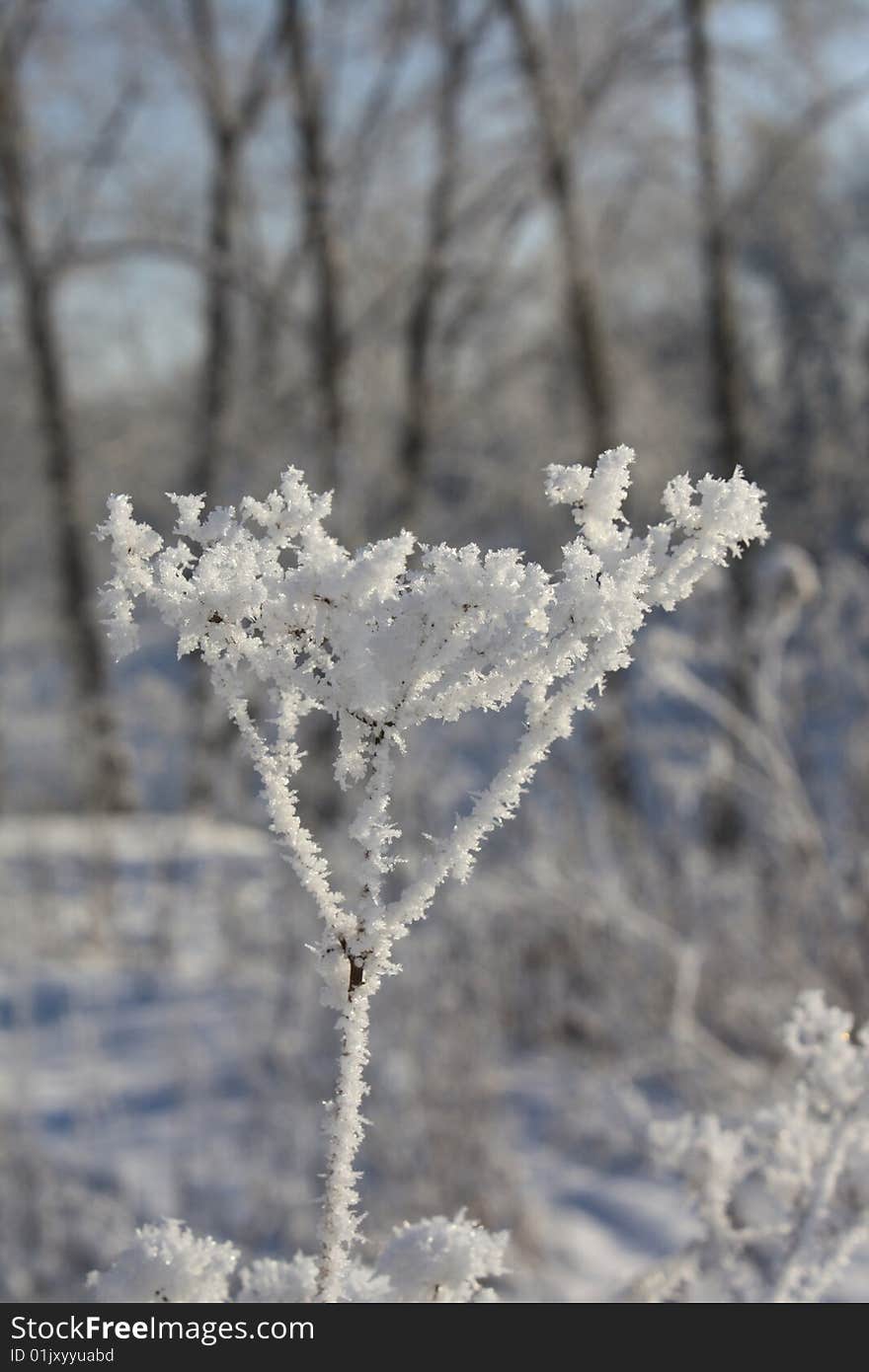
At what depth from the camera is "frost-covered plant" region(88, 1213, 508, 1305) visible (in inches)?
27.3

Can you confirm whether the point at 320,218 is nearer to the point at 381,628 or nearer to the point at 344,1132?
the point at 381,628

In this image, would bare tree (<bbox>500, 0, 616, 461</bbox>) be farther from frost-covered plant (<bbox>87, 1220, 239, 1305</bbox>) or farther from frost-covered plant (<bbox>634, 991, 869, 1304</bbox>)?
frost-covered plant (<bbox>87, 1220, 239, 1305</bbox>)

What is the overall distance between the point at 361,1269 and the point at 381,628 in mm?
426

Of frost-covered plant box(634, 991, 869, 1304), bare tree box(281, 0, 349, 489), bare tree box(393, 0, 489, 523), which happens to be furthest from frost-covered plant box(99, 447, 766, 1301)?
bare tree box(393, 0, 489, 523)

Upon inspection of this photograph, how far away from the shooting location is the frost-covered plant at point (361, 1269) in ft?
2.28

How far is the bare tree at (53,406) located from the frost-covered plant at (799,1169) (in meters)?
5.11

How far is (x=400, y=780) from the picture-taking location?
3807 mm

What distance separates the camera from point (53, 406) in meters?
6.74

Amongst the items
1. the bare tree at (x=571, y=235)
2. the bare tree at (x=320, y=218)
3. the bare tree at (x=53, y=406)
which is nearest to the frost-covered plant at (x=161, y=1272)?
the bare tree at (x=320, y=218)

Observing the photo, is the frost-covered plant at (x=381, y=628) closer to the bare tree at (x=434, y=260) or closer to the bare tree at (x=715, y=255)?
the bare tree at (x=715, y=255)

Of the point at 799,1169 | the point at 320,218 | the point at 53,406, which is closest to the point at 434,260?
the point at 320,218

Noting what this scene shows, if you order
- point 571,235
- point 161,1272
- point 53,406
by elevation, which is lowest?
point 161,1272

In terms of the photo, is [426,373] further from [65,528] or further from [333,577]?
[333,577]

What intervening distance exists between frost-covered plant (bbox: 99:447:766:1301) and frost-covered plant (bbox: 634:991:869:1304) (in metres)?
0.37
